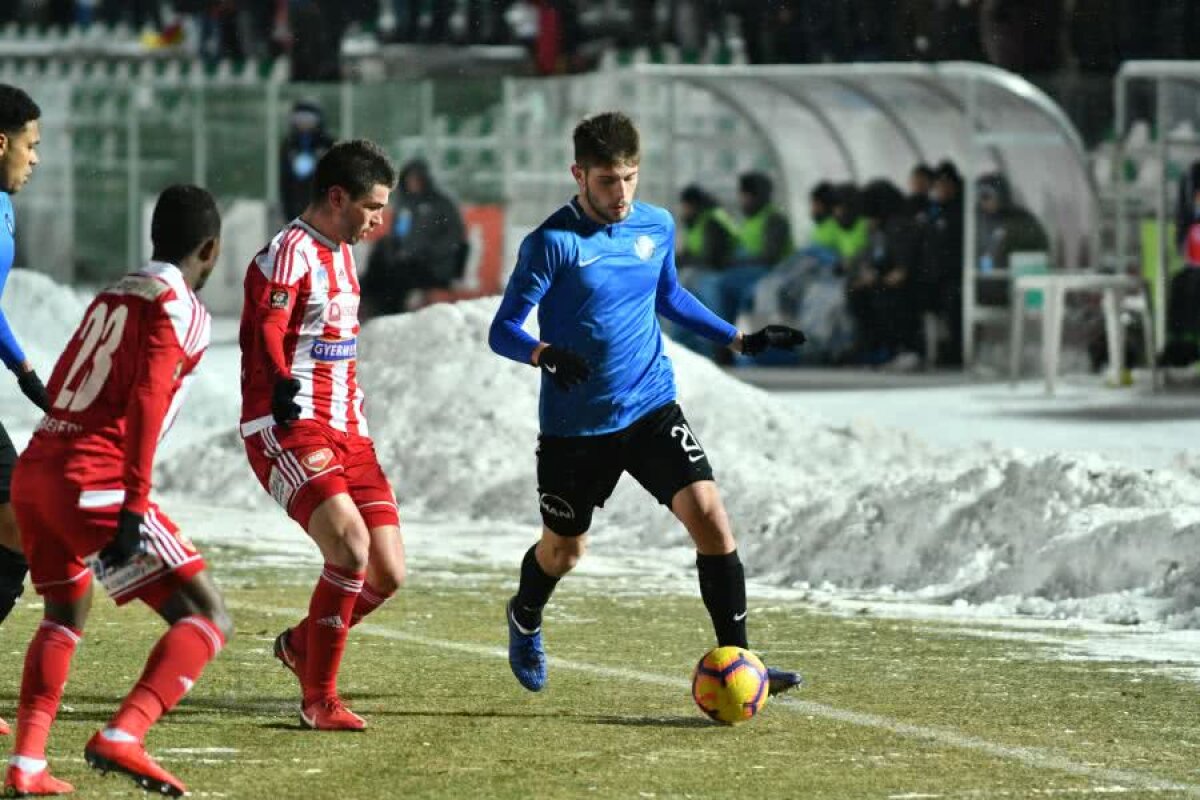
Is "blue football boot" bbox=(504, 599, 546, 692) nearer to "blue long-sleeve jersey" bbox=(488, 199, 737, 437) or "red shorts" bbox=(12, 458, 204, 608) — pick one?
"blue long-sleeve jersey" bbox=(488, 199, 737, 437)

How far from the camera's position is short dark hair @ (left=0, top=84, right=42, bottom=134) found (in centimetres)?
768

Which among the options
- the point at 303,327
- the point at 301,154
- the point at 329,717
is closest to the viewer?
the point at 329,717

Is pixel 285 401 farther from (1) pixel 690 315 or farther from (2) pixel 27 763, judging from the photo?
(1) pixel 690 315

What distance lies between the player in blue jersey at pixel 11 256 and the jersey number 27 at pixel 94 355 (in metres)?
1.16

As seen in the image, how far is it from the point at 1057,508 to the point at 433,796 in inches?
220

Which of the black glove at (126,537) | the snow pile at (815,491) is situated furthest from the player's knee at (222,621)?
the snow pile at (815,491)

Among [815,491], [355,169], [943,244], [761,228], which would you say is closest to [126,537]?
[355,169]

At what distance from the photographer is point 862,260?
2516 centimetres

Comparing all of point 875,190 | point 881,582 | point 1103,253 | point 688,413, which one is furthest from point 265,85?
point 881,582

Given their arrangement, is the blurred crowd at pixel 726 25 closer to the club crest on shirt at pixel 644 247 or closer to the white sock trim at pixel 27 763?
the club crest on shirt at pixel 644 247

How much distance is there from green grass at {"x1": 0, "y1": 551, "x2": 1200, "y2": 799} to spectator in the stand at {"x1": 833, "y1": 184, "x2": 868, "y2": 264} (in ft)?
50.5

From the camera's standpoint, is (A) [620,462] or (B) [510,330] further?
(A) [620,462]

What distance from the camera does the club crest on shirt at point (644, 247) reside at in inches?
321

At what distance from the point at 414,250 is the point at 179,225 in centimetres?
2100
